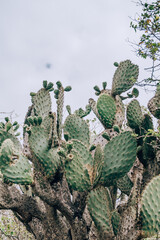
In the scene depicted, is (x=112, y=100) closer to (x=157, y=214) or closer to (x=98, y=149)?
(x=98, y=149)

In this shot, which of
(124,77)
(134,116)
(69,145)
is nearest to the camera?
(69,145)

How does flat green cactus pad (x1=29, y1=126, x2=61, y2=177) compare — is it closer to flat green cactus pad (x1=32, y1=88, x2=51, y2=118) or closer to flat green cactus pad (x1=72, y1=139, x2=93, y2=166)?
flat green cactus pad (x1=72, y1=139, x2=93, y2=166)

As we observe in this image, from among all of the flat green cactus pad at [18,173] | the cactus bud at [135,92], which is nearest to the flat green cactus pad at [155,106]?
the cactus bud at [135,92]

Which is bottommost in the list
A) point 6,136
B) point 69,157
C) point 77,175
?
point 77,175

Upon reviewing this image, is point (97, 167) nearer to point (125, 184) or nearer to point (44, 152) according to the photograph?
point (44, 152)

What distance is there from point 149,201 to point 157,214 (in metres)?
0.09

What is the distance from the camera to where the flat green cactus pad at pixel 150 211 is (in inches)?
72.4

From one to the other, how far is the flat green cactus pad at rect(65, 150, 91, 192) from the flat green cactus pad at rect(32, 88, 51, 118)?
2.60ft

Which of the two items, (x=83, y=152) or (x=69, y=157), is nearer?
(x=69, y=157)

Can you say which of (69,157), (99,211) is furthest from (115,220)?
Result: (69,157)

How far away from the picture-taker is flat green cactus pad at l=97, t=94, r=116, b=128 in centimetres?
284

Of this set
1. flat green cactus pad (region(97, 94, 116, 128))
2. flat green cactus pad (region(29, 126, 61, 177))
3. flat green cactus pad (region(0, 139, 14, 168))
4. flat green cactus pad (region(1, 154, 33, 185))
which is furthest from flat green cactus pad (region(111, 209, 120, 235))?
flat green cactus pad (region(97, 94, 116, 128))

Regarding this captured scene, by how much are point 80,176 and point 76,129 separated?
0.64 m

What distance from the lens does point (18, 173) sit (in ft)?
6.88
